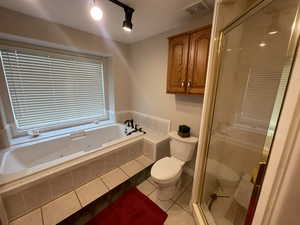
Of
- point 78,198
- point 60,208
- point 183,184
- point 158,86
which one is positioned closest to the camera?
point 60,208

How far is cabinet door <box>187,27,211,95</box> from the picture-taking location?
1439 millimetres

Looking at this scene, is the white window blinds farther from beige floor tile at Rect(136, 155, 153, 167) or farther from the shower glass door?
the shower glass door

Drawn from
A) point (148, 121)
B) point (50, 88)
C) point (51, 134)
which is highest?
point (50, 88)

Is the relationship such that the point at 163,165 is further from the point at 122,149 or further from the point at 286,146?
the point at 286,146

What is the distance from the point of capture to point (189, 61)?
159 cm

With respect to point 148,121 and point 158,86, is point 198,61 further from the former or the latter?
point 148,121

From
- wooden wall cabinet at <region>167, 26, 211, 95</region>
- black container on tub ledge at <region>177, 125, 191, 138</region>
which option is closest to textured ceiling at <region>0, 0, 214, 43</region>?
wooden wall cabinet at <region>167, 26, 211, 95</region>

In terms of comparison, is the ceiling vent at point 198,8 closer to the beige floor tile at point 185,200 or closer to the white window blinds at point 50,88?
the white window blinds at point 50,88

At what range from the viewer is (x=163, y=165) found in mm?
1586

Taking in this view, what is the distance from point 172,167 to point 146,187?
0.53 m

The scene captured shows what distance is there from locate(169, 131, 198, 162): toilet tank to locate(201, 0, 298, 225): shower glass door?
320 mm

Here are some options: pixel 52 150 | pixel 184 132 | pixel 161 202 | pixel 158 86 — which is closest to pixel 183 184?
pixel 161 202

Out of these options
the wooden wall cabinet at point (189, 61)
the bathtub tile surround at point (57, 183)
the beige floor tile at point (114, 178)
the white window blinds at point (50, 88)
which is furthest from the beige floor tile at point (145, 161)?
the white window blinds at point (50, 88)

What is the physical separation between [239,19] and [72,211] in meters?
2.34
